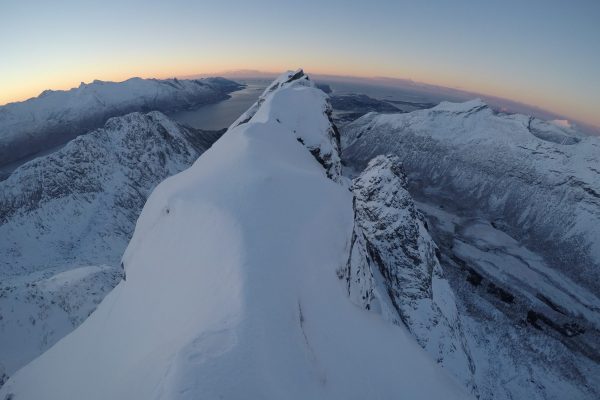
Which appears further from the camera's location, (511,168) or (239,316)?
(511,168)

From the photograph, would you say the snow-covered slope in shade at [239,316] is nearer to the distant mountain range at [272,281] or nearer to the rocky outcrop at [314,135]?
the distant mountain range at [272,281]

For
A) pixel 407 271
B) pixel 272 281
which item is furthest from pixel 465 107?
pixel 272 281

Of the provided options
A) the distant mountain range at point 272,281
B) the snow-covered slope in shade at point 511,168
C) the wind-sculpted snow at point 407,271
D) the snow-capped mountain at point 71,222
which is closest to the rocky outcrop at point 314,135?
the distant mountain range at point 272,281

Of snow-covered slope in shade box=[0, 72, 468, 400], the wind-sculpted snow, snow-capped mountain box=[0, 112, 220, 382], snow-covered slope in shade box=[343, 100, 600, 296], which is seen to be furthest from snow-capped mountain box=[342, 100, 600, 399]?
snow-capped mountain box=[0, 112, 220, 382]

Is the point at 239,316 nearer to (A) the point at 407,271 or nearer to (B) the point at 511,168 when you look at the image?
(A) the point at 407,271

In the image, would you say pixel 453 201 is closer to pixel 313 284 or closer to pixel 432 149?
pixel 432 149

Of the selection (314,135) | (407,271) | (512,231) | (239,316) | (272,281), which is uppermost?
(314,135)
